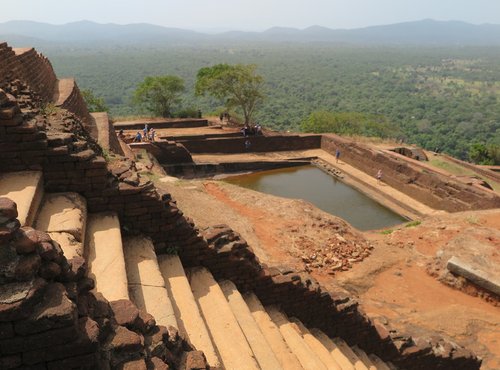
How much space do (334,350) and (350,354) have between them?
33cm

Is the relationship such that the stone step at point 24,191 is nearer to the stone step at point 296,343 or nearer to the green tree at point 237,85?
the stone step at point 296,343

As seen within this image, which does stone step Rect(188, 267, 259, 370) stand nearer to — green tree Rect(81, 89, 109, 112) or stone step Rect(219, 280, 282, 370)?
stone step Rect(219, 280, 282, 370)

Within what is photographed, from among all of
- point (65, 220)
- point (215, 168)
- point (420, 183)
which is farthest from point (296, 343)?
point (215, 168)

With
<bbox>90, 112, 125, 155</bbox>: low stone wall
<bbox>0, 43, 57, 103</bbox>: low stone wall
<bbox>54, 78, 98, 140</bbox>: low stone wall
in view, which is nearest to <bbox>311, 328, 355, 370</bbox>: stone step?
<bbox>0, 43, 57, 103</bbox>: low stone wall

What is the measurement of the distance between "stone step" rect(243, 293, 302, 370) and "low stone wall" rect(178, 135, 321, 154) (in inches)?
682

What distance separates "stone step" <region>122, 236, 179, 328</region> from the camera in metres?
3.19

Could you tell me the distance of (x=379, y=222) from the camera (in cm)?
1497

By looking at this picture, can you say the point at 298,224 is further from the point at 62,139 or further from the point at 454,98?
the point at 454,98

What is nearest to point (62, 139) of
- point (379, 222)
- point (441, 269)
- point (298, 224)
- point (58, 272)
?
point (58, 272)

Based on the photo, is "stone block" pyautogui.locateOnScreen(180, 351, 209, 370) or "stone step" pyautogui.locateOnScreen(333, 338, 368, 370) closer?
"stone block" pyautogui.locateOnScreen(180, 351, 209, 370)

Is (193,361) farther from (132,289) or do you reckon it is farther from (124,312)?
(132,289)

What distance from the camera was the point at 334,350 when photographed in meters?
4.99

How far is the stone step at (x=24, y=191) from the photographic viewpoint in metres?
3.27

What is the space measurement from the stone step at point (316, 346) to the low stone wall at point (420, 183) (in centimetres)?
1216
